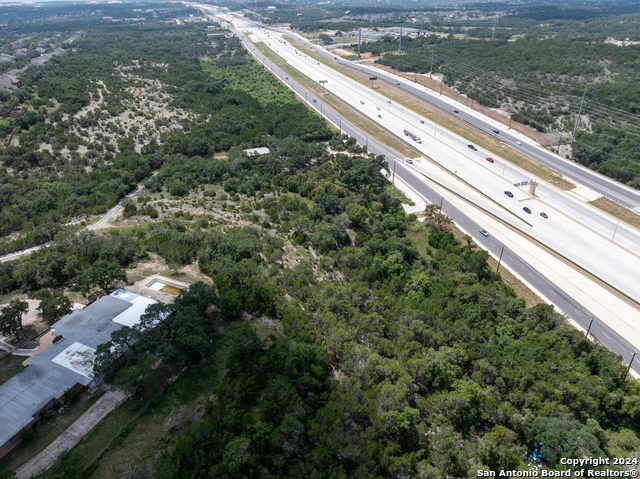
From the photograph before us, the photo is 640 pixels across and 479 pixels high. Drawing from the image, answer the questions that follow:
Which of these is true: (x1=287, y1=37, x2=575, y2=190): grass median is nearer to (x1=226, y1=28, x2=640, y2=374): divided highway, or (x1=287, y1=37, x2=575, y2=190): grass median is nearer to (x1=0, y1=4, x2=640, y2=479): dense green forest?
(x1=226, y1=28, x2=640, y2=374): divided highway

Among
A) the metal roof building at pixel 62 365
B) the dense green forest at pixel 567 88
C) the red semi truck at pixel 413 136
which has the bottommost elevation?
the red semi truck at pixel 413 136

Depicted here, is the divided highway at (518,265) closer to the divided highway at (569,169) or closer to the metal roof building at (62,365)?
the divided highway at (569,169)

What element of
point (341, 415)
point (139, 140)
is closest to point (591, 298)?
point (341, 415)

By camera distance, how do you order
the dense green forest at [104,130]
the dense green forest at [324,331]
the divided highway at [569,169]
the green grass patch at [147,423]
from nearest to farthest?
the green grass patch at [147,423]
the dense green forest at [324,331]
the dense green forest at [104,130]
the divided highway at [569,169]

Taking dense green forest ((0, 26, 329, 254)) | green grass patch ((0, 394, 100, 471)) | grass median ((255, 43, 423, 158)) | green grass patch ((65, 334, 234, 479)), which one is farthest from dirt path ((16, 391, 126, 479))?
grass median ((255, 43, 423, 158))

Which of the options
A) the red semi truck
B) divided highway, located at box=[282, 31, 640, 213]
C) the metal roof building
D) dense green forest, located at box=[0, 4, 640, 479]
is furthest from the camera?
the red semi truck

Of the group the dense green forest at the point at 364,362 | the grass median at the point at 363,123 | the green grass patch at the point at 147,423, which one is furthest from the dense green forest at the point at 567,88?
the green grass patch at the point at 147,423

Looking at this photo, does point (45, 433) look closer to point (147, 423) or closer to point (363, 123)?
point (147, 423)
